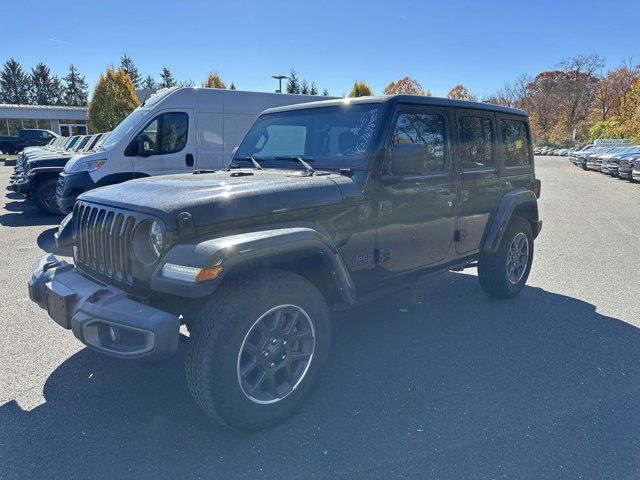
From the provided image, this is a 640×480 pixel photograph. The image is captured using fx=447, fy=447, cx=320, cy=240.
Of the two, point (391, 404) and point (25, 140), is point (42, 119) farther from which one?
point (391, 404)

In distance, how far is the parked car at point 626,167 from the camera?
2025 centimetres

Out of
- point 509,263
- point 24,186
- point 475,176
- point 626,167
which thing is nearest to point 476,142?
point 475,176

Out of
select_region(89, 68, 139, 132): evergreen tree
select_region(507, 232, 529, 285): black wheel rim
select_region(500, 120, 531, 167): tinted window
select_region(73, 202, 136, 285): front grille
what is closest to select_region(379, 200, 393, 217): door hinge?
select_region(73, 202, 136, 285): front grille

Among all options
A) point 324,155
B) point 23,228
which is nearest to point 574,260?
point 324,155

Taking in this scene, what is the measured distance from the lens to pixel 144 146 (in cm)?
826

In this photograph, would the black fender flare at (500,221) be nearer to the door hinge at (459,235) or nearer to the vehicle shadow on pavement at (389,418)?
the door hinge at (459,235)

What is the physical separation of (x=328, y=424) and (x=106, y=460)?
1.24m

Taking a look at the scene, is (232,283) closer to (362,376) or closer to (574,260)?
(362,376)

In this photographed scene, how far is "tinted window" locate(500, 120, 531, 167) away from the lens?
179 inches

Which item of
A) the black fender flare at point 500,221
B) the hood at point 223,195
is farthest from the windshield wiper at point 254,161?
the black fender flare at point 500,221

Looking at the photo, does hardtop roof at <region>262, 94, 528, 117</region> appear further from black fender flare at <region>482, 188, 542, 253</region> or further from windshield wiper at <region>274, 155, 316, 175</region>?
black fender flare at <region>482, 188, 542, 253</region>

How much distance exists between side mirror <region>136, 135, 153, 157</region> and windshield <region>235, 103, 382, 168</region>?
481 cm

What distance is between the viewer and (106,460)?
7.82 ft

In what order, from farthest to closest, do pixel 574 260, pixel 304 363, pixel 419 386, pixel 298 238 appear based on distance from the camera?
pixel 574 260
pixel 419 386
pixel 304 363
pixel 298 238
